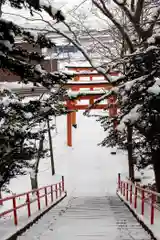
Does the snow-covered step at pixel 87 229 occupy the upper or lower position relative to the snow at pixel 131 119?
lower

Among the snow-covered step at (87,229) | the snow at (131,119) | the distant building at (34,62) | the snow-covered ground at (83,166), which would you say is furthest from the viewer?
the snow-covered ground at (83,166)

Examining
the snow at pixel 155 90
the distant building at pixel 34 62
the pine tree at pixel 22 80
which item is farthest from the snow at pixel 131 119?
the distant building at pixel 34 62

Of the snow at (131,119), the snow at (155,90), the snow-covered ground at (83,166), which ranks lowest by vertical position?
the snow-covered ground at (83,166)

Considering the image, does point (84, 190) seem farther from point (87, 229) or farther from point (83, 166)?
point (87, 229)

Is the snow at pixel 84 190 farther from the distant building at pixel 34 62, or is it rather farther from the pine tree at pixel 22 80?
the distant building at pixel 34 62

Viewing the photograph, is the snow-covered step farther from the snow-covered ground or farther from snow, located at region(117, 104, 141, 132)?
the snow-covered ground

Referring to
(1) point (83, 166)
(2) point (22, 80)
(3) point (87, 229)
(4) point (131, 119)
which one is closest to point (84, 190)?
(1) point (83, 166)

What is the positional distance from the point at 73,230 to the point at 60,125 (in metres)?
31.9

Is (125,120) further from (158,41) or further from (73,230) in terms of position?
(73,230)

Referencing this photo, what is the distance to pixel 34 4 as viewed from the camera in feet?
16.9

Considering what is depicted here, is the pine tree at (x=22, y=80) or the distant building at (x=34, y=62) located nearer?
the pine tree at (x=22, y=80)

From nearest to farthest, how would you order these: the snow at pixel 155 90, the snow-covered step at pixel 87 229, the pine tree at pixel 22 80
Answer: the pine tree at pixel 22 80 < the snow at pixel 155 90 < the snow-covered step at pixel 87 229

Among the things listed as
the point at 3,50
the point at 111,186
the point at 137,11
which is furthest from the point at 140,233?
the point at 111,186

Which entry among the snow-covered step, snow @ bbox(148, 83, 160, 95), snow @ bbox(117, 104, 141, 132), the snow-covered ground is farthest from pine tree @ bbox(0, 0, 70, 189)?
the snow-covered ground
